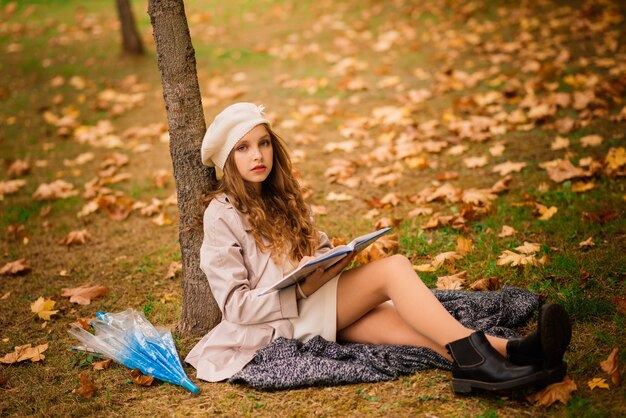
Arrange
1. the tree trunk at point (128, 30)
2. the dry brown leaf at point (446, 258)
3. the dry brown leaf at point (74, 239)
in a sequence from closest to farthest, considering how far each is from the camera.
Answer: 1. the dry brown leaf at point (446, 258)
2. the dry brown leaf at point (74, 239)
3. the tree trunk at point (128, 30)

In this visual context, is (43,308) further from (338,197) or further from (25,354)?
(338,197)

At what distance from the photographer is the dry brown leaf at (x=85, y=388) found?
9.21 ft

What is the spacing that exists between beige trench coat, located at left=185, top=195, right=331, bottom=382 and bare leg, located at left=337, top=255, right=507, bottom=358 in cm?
28

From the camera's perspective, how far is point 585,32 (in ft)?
26.4

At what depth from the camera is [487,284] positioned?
11.2 ft

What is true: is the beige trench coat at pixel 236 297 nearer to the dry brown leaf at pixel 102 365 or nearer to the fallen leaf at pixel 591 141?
the dry brown leaf at pixel 102 365

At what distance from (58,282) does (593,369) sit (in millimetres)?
3221

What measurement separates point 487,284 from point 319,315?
3.47 ft

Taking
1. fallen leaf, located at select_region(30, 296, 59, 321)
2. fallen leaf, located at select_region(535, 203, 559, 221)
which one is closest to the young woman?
fallen leaf, located at select_region(30, 296, 59, 321)

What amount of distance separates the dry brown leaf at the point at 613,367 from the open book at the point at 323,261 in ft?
3.51

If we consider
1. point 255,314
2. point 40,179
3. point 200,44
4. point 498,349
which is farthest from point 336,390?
point 200,44

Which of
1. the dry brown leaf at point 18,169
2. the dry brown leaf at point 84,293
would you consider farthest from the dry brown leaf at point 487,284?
the dry brown leaf at point 18,169

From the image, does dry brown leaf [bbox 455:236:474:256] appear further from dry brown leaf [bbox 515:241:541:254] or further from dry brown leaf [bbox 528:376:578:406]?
dry brown leaf [bbox 528:376:578:406]

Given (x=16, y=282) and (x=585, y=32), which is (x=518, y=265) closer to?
(x=16, y=282)
